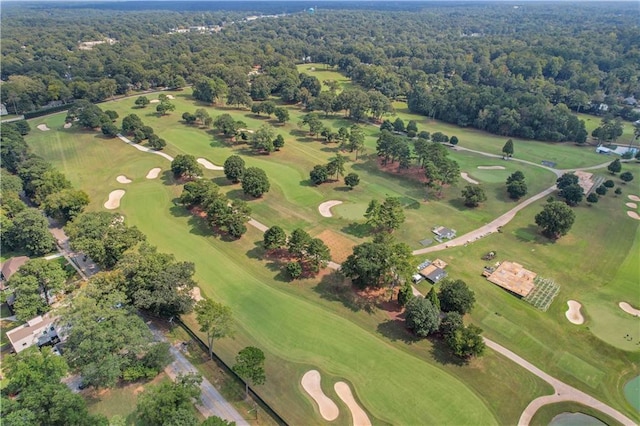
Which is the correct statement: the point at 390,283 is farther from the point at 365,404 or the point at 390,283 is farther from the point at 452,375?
the point at 365,404

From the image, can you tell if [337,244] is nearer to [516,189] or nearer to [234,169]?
[234,169]

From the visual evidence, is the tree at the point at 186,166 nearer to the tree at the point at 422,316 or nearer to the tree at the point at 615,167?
the tree at the point at 422,316

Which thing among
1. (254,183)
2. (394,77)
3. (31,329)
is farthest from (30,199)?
(394,77)

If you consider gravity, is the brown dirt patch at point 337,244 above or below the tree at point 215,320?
below

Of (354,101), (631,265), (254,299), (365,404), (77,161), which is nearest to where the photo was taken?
(365,404)

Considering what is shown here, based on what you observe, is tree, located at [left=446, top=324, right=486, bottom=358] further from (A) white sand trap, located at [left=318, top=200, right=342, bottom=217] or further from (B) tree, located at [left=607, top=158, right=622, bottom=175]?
(B) tree, located at [left=607, top=158, right=622, bottom=175]

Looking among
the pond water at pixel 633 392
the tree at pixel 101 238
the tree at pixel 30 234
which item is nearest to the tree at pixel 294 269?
the tree at pixel 101 238

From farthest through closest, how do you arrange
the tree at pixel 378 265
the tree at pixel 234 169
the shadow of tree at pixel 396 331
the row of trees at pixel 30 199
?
the tree at pixel 234 169 → the row of trees at pixel 30 199 → the tree at pixel 378 265 → the shadow of tree at pixel 396 331

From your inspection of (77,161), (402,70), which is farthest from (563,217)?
(402,70)
